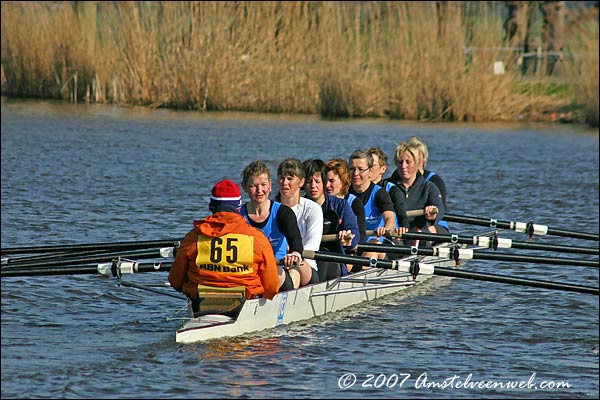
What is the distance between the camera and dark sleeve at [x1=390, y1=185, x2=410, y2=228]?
427 inches

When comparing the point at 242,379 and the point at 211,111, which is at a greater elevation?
the point at 211,111

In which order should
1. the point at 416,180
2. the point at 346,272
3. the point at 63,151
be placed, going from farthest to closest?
the point at 63,151
the point at 416,180
the point at 346,272

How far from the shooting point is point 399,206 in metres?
10.8

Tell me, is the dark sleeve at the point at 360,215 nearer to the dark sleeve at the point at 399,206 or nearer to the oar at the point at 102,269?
the dark sleeve at the point at 399,206

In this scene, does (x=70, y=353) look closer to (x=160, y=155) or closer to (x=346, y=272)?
(x=346, y=272)

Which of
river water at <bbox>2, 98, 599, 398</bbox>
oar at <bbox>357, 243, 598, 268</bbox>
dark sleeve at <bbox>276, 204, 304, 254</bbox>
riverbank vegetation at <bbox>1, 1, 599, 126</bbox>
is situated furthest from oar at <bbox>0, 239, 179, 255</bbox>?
riverbank vegetation at <bbox>1, 1, 599, 126</bbox>

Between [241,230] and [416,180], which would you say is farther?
[416,180]

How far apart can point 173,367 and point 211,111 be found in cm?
1873

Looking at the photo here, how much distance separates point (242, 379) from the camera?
7383 mm

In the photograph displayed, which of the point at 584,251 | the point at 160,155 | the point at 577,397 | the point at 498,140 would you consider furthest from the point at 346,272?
the point at 498,140

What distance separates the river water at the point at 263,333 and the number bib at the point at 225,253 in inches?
21.6

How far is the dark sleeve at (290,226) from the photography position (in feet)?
28.1

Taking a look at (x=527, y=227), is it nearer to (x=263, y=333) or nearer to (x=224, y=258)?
(x=263, y=333)

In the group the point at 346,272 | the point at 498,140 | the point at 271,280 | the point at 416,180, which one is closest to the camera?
the point at 271,280
